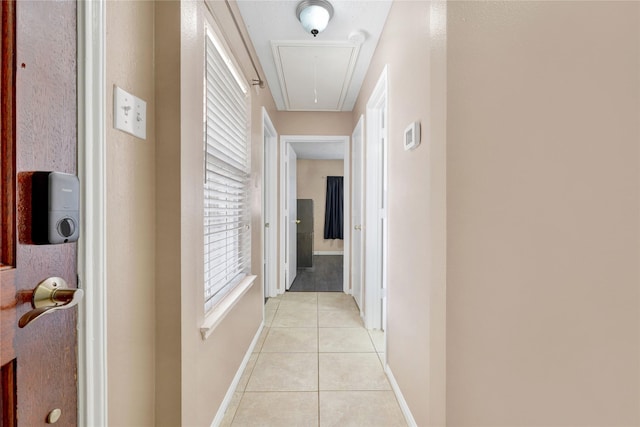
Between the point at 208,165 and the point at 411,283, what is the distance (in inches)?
48.1

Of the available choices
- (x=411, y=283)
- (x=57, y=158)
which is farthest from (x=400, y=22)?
(x=57, y=158)

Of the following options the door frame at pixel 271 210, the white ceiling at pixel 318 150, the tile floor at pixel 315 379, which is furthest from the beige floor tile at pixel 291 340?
the white ceiling at pixel 318 150

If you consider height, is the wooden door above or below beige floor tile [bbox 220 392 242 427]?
above

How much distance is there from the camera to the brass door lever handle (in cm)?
51

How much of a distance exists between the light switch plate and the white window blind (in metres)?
0.44

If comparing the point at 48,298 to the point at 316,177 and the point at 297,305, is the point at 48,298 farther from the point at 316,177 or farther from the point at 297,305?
the point at 316,177

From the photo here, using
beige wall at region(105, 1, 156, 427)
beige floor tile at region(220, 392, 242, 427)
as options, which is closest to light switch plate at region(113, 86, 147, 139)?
beige wall at region(105, 1, 156, 427)

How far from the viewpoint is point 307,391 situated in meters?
A: 1.72

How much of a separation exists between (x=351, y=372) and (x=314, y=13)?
7.85 ft

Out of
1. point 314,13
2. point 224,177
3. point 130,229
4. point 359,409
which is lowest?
point 359,409

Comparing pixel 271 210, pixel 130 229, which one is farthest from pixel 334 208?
pixel 130 229

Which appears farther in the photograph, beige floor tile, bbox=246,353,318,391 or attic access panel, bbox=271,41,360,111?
attic access panel, bbox=271,41,360,111

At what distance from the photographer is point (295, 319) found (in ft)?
9.31

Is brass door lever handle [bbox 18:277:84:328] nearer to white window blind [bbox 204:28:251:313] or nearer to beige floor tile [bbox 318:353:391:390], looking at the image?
white window blind [bbox 204:28:251:313]
